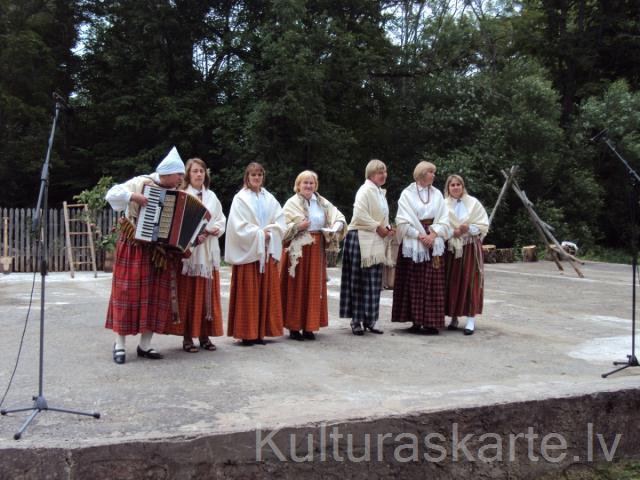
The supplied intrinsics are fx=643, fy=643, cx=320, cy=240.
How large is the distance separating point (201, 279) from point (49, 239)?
11285mm

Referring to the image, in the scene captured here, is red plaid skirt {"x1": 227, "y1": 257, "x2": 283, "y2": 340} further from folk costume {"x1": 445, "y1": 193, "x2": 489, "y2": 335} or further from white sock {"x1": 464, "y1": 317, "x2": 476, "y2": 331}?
white sock {"x1": 464, "y1": 317, "x2": 476, "y2": 331}

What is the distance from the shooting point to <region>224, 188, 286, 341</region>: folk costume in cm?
619

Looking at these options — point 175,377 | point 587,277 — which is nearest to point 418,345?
point 175,377

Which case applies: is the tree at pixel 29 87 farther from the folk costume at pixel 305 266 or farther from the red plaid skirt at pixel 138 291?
the red plaid skirt at pixel 138 291

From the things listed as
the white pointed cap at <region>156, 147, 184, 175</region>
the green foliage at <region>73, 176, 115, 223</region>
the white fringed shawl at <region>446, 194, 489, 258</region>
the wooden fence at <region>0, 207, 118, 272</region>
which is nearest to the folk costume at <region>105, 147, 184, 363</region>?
the white pointed cap at <region>156, 147, 184, 175</region>

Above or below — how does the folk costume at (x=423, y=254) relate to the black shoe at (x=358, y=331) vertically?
above

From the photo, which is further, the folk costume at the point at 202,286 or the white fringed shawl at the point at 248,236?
the white fringed shawl at the point at 248,236

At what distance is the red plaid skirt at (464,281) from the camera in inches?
287

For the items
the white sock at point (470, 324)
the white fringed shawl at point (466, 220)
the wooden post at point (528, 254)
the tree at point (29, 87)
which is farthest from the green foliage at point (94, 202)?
the wooden post at point (528, 254)

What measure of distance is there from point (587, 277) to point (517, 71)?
38.6 ft

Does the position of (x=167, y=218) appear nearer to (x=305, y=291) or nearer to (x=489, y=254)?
(x=305, y=291)

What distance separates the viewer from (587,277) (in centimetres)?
1450

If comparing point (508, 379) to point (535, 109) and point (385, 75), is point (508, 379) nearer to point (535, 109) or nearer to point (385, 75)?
point (535, 109)

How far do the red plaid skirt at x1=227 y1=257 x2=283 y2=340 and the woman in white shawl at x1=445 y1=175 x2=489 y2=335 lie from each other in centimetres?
217
